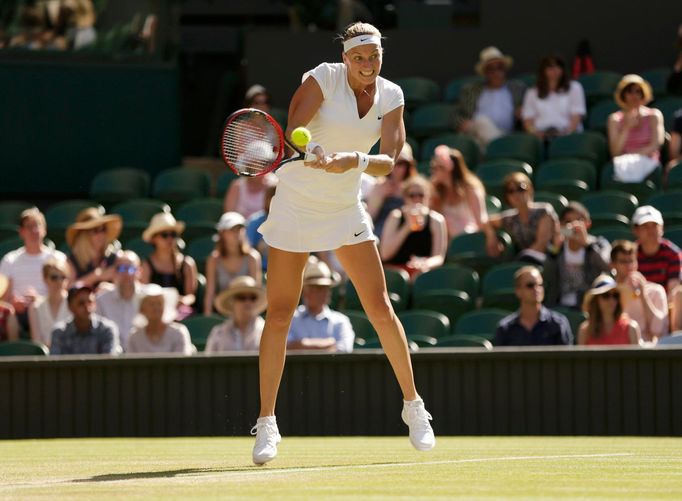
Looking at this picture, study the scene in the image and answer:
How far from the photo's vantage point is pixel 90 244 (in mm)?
10766

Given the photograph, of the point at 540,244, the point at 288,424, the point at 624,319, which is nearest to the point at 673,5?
the point at 540,244

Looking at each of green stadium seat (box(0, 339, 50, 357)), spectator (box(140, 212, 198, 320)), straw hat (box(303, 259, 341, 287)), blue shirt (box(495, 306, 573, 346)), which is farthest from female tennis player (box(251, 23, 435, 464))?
spectator (box(140, 212, 198, 320))

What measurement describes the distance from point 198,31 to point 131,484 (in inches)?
487

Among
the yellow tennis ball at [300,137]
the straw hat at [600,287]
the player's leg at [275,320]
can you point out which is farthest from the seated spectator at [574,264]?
the yellow tennis ball at [300,137]

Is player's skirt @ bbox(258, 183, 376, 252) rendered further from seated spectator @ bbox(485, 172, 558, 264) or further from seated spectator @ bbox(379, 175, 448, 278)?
seated spectator @ bbox(379, 175, 448, 278)

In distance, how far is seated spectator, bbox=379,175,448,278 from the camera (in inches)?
408

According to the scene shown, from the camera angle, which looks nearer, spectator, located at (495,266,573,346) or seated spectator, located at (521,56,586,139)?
spectator, located at (495,266,573,346)

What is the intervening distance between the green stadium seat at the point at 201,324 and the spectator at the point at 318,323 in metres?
0.80

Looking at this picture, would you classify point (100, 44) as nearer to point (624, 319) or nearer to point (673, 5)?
point (673, 5)

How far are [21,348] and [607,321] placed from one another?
3678 mm

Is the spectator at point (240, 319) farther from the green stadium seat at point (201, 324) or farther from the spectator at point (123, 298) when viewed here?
the spectator at point (123, 298)

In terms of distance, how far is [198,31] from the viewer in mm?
16891

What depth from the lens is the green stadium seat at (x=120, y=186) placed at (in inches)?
513

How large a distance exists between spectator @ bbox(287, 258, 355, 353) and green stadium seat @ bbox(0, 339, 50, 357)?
1.60 m
